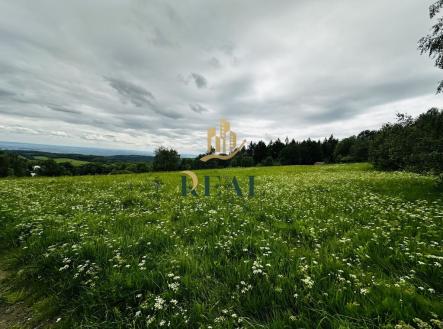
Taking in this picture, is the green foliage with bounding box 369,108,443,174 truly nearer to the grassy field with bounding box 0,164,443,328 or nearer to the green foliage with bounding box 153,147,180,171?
the grassy field with bounding box 0,164,443,328

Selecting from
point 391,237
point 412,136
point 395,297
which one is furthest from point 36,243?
point 412,136

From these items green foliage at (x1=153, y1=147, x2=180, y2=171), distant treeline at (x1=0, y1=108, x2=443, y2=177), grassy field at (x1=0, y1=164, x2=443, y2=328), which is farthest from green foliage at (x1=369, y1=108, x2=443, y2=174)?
green foliage at (x1=153, y1=147, x2=180, y2=171)

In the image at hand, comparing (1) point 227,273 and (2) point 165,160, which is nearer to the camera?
(1) point 227,273

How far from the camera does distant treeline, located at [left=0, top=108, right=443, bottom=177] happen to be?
11.0m

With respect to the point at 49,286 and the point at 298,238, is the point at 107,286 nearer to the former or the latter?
the point at 49,286

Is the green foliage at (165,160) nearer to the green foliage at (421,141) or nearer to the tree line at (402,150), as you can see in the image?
the tree line at (402,150)

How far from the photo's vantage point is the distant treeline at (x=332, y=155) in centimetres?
1101

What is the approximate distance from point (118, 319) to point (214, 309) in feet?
4.97

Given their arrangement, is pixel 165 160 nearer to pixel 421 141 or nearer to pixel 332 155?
pixel 421 141

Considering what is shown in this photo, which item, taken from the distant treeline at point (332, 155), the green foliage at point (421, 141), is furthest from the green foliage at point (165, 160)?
A: the green foliage at point (421, 141)

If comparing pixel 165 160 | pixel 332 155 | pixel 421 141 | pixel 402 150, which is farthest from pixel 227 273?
pixel 332 155

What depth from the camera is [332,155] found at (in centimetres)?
10650

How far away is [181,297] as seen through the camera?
3.38 metres

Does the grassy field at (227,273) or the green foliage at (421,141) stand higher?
the green foliage at (421,141)
